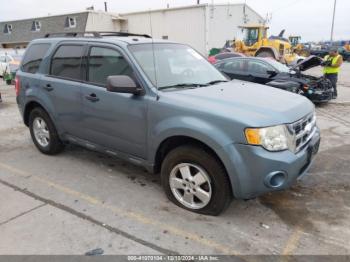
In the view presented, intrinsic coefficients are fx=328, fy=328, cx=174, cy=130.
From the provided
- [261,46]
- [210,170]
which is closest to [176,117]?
[210,170]

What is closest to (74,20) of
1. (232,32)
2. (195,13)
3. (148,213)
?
(195,13)

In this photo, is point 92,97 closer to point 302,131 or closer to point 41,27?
point 302,131

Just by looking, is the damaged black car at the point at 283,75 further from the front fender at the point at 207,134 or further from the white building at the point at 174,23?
the white building at the point at 174,23

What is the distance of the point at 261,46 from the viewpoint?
22.5 m

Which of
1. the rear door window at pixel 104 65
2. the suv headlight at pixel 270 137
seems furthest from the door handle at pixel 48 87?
the suv headlight at pixel 270 137

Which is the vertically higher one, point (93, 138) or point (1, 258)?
point (93, 138)

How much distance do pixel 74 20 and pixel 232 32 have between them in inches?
654

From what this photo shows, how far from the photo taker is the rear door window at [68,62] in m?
4.47

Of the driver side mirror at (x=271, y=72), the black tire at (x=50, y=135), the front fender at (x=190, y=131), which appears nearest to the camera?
the front fender at (x=190, y=131)

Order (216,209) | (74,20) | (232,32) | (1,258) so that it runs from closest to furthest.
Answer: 1. (1,258)
2. (216,209)
3. (232,32)
4. (74,20)

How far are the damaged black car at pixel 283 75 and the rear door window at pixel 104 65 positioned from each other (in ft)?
20.7

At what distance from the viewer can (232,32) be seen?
3238 centimetres

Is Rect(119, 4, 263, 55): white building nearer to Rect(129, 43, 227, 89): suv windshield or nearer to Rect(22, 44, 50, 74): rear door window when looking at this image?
Rect(22, 44, 50, 74): rear door window

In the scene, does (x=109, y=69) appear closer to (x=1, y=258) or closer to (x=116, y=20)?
(x=1, y=258)
